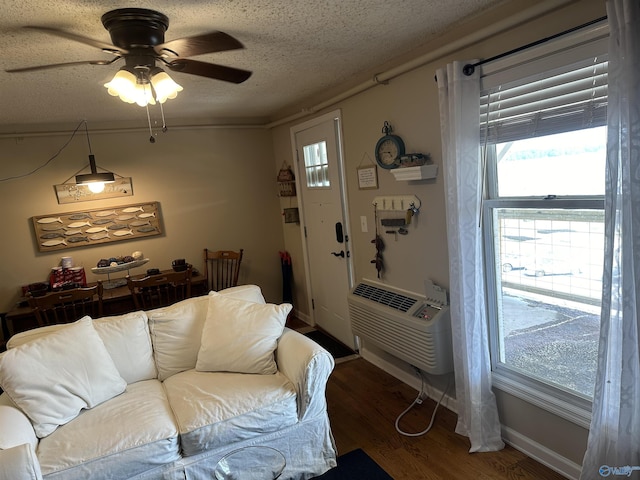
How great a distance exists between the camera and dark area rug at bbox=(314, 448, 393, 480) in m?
2.24

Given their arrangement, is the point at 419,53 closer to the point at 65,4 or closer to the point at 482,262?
the point at 482,262

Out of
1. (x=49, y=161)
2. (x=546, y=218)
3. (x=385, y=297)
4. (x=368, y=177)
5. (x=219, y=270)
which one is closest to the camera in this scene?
(x=546, y=218)

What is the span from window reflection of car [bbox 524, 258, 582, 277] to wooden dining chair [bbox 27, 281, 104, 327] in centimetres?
296

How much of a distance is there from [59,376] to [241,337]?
926mm

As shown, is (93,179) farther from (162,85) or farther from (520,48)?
(520,48)

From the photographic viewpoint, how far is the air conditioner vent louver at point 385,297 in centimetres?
286

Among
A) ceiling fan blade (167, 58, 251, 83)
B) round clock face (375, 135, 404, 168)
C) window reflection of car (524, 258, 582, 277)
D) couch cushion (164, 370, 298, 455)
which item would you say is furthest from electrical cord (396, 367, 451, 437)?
ceiling fan blade (167, 58, 251, 83)

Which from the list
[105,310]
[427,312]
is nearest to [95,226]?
[105,310]

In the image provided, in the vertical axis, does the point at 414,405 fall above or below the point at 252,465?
below

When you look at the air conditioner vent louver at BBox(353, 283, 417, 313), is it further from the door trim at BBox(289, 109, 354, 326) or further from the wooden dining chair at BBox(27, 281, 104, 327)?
the wooden dining chair at BBox(27, 281, 104, 327)

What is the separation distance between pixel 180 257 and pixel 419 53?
3070 mm

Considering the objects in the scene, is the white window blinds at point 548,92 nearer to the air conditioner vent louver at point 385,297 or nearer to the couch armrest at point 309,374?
the air conditioner vent louver at point 385,297

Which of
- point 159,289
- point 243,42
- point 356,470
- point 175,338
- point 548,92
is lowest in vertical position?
point 356,470

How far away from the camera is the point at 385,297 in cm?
307
